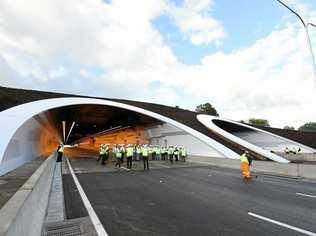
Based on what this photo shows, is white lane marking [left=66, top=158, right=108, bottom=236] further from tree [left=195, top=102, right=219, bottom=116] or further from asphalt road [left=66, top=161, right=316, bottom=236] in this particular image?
tree [left=195, top=102, right=219, bottom=116]

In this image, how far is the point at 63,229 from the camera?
639 centimetres

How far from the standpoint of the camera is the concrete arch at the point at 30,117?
17152 millimetres

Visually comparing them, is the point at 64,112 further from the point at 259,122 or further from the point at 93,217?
the point at 259,122

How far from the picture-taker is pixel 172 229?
6.28m

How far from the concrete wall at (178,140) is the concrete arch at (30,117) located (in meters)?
0.75

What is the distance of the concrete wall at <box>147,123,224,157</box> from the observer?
34.8 metres

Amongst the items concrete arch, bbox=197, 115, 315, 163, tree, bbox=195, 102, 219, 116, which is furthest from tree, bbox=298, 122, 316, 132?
concrete arch, bbox=197, 115, 315, 163

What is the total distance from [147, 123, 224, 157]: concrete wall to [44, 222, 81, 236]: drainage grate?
2734 cm

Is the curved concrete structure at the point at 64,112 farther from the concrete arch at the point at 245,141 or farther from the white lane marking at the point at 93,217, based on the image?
the white lane marking at the point at 93,217

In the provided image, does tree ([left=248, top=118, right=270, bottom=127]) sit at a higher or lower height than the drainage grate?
higher

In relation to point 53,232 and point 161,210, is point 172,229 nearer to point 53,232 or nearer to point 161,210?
point 161,210

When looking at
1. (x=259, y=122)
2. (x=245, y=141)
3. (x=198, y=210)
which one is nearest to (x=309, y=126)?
(x=259, y=122)

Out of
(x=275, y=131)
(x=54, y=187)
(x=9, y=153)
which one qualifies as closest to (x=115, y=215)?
(x=54, y=187)

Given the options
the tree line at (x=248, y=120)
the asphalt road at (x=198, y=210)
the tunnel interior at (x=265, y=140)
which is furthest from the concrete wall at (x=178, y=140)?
the tree line at (x=248, y=120)
